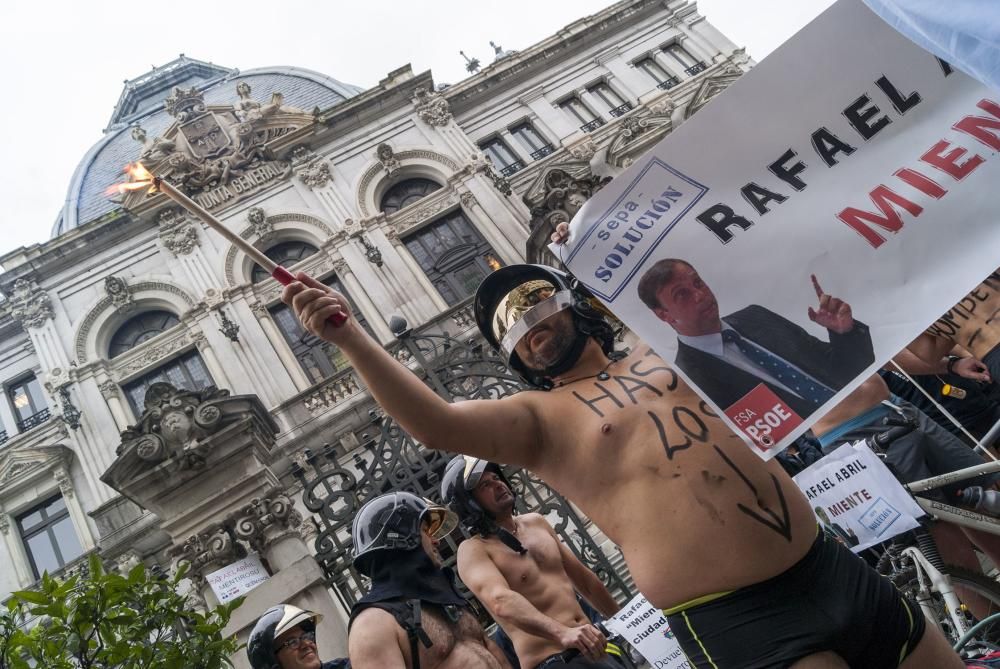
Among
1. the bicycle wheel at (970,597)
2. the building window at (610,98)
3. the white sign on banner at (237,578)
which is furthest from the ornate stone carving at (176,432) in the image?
the building window at (610,98)

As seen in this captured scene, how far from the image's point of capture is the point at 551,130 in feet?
67.9

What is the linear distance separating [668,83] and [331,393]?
1496cm

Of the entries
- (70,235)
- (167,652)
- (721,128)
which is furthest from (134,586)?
(70,235)

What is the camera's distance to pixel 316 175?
18609 mm

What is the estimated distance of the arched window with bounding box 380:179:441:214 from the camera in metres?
19.3

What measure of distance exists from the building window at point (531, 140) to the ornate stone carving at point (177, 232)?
1009 cm

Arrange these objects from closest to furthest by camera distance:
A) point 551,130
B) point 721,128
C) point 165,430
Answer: point 721,128 < point 165,430 < point 551,130

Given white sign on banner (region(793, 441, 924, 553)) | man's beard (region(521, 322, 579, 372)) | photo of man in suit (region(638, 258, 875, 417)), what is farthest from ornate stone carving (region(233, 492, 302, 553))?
photo of man in suit (region(638, 258, 875, 417))

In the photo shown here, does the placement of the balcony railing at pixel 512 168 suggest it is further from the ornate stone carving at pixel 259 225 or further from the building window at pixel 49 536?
the building window at pixel 49 536

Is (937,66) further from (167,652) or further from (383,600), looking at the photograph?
(167,652)

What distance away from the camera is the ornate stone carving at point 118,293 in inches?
680

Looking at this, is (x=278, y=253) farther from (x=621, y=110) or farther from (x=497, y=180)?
(x=621, y=110)

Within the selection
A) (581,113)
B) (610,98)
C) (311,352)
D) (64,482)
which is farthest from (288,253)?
(610,98)

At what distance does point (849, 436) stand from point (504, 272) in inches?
128
